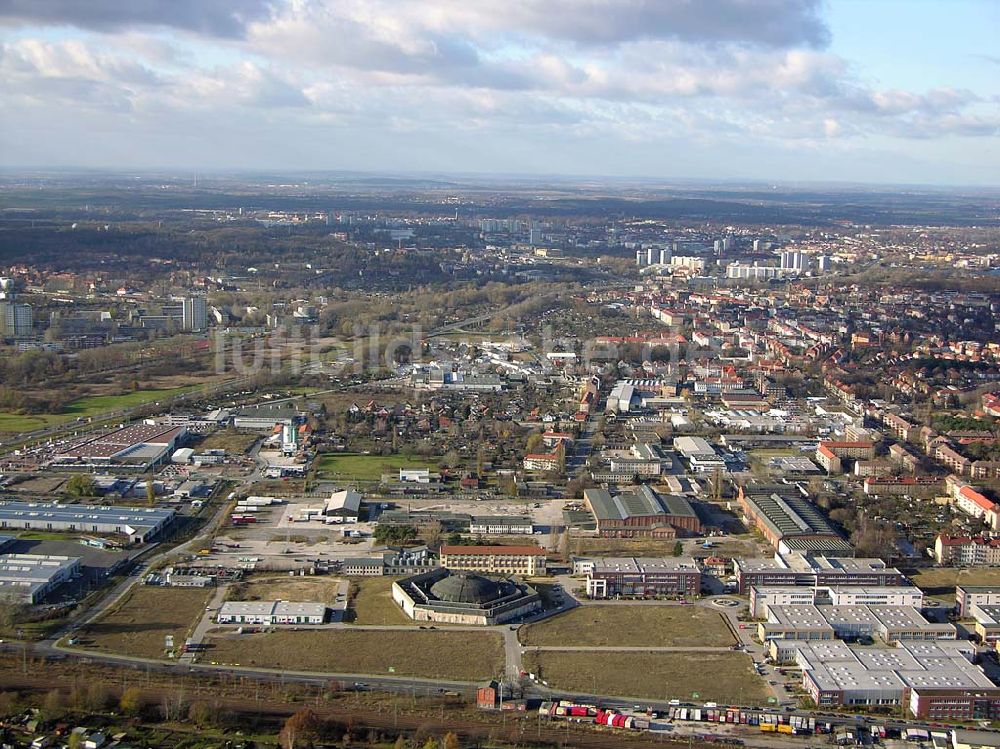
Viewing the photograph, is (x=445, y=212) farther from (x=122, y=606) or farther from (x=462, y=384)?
(x=122, y=606)

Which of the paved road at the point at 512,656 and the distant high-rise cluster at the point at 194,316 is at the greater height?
the distant high-rise cluster at the point at 194,316

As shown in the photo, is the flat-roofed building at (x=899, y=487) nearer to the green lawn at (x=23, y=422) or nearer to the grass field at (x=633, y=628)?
the grass field at (x=633, y=628)

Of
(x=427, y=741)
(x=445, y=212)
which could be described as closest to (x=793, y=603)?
(x=427, y=741)

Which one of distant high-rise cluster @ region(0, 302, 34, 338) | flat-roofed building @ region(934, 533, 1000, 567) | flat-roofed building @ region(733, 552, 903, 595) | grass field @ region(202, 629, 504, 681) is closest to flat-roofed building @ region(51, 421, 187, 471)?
grass field @ region(202, 629, 504, 681)

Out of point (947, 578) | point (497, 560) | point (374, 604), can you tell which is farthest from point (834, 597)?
point (374, 604)

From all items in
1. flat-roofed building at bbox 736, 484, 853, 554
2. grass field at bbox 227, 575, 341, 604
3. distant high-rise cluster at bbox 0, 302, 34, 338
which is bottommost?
grass field at bbox 227, 575, 341, 604

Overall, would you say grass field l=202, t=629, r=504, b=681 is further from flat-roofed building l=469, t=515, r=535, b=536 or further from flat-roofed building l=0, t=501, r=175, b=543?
flat-roofed building l=0, t=501, r=175, b=543

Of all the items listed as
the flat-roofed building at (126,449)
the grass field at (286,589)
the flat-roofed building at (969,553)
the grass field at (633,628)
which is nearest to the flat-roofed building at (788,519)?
the flat-roofed building at (969,553)
